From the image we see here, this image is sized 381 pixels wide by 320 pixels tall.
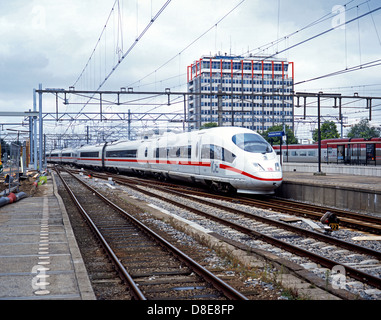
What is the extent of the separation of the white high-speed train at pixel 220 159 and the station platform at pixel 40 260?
282 inches

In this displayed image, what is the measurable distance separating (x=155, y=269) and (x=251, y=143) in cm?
1108

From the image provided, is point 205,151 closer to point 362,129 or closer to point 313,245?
point 313,245

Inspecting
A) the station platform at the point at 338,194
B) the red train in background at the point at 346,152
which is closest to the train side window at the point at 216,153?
the station platform at the point at 338,194

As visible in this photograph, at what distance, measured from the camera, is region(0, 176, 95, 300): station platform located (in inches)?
236

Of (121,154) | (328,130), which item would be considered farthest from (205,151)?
(328,130)

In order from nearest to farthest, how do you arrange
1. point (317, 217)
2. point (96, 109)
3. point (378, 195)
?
1. point (317, 217)
2. point (378, 195)
3. point (96, 109)

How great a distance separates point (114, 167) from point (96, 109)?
11.0 m

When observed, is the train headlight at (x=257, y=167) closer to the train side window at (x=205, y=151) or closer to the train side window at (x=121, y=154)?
the train side window at (x=205, y=151)

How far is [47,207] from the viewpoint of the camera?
16.0m

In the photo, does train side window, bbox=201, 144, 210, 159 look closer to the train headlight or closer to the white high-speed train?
the white high-speed train

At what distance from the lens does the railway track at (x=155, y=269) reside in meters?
6.23

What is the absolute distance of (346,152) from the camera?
41.2 meters
